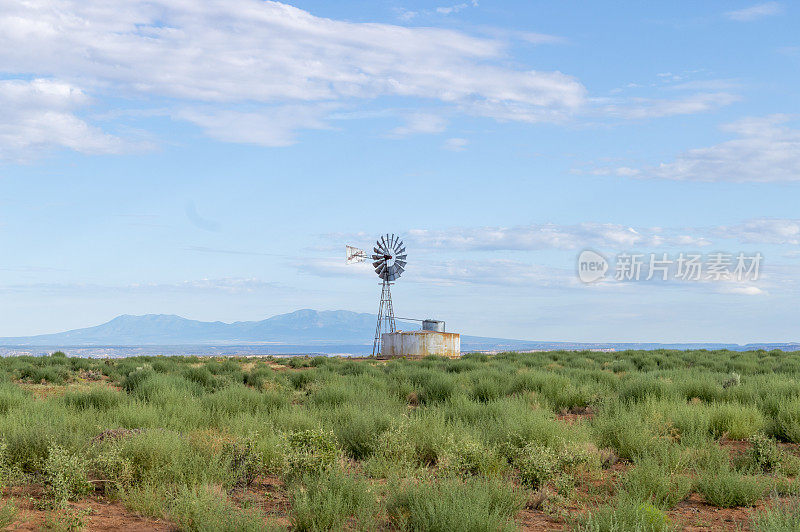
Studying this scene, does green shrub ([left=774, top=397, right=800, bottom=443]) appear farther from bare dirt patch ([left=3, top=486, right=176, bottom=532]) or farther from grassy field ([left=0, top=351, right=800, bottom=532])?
bare dirt patch ([left=3, top=486, right=176, bottom=532])

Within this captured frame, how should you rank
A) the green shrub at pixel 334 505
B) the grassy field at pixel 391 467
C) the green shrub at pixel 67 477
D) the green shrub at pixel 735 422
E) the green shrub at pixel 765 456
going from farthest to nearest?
the green shrub at pixel 735 422 < the green shrub at pixel 765 456 < the green shrub at pixel 67 477 < the grassy field at pixel 391 467 < the green shrub at pixel 334 505

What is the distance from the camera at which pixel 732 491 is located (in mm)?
7094

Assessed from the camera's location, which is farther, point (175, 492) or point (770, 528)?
point (175, 492)

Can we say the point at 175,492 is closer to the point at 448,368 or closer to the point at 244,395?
the point at 244,395

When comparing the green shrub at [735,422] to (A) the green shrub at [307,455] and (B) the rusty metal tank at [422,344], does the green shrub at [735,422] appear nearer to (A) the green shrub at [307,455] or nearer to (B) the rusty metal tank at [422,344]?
(A) the green shrub at [307,455]

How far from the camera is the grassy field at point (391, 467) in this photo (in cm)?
598

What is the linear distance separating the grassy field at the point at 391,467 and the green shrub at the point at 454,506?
0.02m

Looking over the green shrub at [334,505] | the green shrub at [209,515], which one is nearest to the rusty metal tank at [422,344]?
the green shrub at [334,505]

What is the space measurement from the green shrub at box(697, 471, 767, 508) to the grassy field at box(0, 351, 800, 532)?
0.01 meters

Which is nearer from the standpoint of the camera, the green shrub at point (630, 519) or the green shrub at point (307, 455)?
the green shrub at point (630, 519)

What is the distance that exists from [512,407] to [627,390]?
4496mm

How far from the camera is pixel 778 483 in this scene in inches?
301

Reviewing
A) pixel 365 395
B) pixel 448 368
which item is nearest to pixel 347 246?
pixel 448 368

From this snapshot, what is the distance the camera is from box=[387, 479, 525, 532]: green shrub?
541 centimetres
